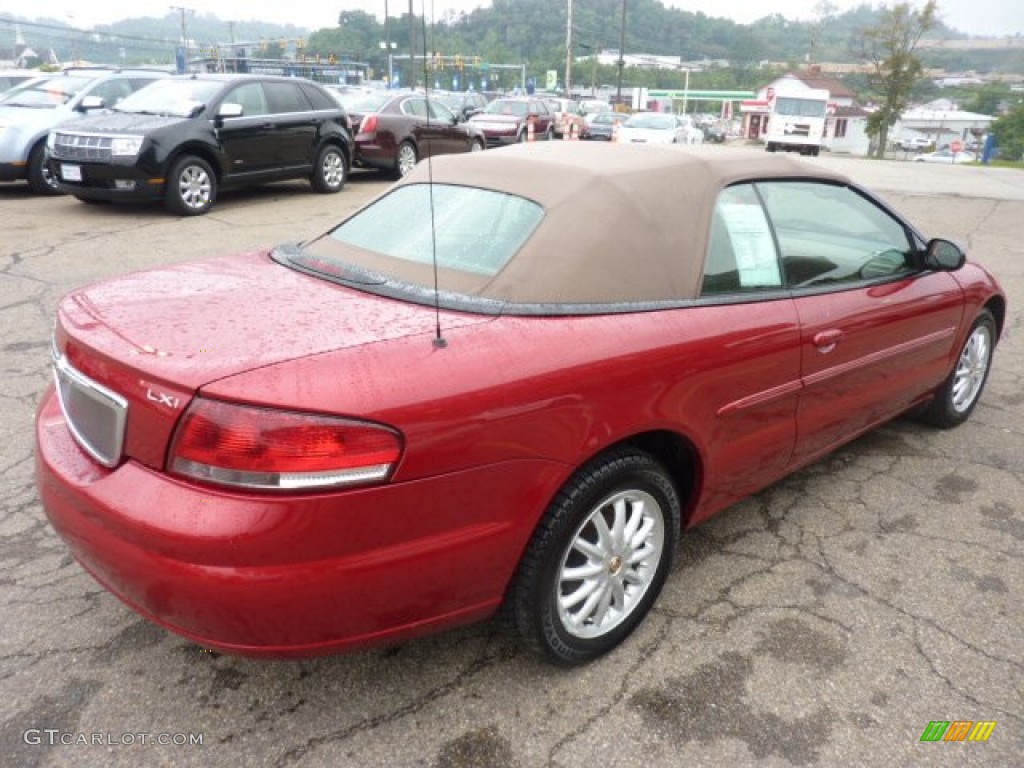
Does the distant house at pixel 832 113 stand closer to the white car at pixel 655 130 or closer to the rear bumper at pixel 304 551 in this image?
the white car at pixel 655 130

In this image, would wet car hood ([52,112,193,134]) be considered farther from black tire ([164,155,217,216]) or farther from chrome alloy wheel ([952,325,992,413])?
chrome alloy wheel ([952,325,992,413])

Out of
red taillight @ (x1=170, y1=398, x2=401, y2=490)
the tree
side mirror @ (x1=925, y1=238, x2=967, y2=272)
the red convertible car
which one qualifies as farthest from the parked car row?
the tree

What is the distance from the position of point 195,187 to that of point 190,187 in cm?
8

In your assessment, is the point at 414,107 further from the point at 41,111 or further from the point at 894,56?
the point at 894,56

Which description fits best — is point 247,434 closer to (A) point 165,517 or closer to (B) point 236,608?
(A) point 165,517

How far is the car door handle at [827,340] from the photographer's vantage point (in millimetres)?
2803

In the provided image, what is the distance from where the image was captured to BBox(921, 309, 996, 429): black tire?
12.9ft

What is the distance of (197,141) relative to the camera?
30.0ft

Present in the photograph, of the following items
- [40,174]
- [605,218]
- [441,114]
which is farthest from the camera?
[441,114]

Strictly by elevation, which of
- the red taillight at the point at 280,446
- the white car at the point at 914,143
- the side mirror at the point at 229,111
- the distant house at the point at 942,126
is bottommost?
the white car at the point at 914,143

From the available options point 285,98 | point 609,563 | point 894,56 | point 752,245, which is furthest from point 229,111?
point 894,56

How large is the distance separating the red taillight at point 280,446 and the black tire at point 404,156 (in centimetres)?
1199

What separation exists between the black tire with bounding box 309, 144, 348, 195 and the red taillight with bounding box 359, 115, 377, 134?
1.23 meters

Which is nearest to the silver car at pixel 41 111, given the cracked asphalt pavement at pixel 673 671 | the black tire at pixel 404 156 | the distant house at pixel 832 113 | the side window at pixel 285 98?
the side window at pixel 285 98
